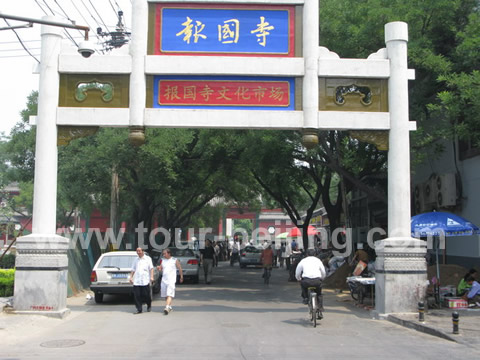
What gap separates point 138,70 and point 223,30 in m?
2.36

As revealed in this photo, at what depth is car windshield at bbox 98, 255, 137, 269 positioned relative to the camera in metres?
15.7

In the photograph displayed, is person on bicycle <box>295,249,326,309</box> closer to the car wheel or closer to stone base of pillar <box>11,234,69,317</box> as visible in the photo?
stone base of pillar <box>11,234,69,317</box>

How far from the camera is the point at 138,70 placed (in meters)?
13.3

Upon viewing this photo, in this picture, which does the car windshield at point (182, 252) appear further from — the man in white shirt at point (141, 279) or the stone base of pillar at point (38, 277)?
the stone base of pillar at point (38, 277)

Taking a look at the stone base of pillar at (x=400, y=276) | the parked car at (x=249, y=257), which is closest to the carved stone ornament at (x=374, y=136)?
the stone base of pillar at (x=400, y=276)

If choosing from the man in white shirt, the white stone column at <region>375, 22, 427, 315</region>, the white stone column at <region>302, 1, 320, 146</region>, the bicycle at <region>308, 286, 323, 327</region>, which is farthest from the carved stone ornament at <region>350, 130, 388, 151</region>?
the man in white shirt

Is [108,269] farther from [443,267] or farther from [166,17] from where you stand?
[443,267]

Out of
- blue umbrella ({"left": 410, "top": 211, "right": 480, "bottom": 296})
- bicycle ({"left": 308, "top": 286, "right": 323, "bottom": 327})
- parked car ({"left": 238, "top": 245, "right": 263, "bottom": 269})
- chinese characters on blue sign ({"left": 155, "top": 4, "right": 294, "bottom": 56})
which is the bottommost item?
parked car ({"left": 238, "top": 245, "right": 263, "bottom": 269})

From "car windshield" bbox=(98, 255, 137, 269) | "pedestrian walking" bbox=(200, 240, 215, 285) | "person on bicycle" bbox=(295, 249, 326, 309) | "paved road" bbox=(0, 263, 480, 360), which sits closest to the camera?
"paved road" bbox=(0, 263, 480, 360)

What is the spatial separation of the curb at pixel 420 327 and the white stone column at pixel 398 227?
428 millimetres

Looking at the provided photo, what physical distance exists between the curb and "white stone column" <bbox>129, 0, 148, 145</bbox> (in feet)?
24.0

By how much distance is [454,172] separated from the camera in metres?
18.4

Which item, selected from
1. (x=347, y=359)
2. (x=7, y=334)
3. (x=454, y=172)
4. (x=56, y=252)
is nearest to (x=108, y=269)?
(x=56, y=252)

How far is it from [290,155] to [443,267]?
6996 millimetres
